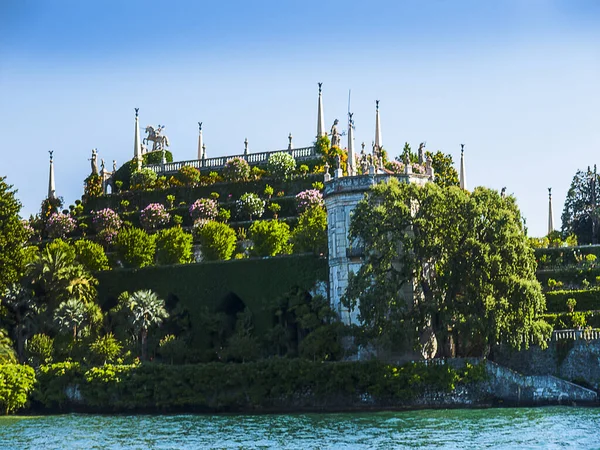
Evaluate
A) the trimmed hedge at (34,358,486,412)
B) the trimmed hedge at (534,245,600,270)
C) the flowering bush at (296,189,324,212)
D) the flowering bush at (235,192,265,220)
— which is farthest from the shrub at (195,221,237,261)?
the trimmed hedge at (534,245,600,270)

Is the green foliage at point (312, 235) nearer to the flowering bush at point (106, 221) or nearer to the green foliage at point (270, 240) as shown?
the green foliage at point (270, 240)

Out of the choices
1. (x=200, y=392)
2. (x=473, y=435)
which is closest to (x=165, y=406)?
(x=200, y=392)

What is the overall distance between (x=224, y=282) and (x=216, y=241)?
16.9ft

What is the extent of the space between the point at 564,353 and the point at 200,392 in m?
19.4

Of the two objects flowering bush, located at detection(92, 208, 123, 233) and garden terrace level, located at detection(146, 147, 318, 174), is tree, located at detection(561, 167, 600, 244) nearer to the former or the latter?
garden terrace level, located at detection(146, 147, 318, 174)

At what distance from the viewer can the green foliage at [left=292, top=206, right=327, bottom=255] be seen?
91250mm

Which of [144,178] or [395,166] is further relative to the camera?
[144,178]

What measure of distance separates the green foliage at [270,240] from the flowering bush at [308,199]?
603 cm

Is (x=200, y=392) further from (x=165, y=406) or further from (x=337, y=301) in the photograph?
(x=337, y=301)

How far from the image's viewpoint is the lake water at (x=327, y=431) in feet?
201

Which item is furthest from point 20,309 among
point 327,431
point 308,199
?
point 327,431

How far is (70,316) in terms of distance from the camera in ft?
293

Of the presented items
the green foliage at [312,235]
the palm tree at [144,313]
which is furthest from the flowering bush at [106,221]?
the palm tree at [144,313]

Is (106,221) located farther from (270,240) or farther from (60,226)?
(270,240)
